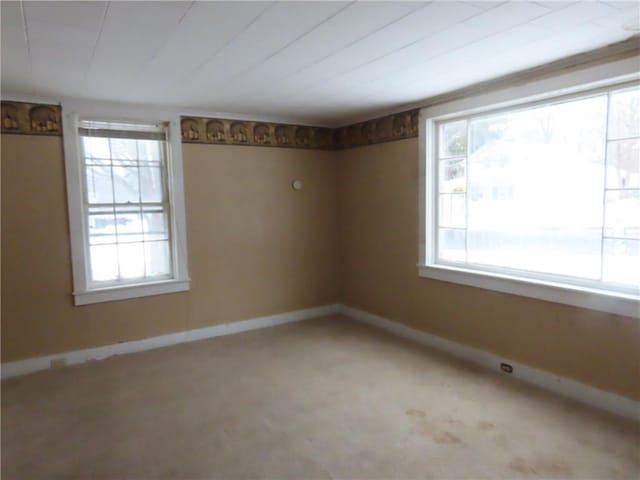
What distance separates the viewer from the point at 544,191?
3.10m

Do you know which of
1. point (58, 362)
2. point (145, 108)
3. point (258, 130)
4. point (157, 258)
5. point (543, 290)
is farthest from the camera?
point (258, 130)

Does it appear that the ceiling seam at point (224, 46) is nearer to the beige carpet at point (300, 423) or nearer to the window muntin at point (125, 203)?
the window muntin at point (125, 203)

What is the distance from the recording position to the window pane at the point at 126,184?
12.7 feet

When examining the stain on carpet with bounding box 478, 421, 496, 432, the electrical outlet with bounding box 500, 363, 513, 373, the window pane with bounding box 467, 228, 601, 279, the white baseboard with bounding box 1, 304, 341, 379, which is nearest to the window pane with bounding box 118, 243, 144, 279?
the white baseboard with bounding box 1, 304, 341, 379

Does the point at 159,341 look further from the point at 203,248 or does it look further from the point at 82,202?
the point at 82,202

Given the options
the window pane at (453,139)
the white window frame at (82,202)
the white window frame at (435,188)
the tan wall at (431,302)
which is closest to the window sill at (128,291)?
the white window frame at (82,202)

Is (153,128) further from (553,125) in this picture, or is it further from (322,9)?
(553,125)

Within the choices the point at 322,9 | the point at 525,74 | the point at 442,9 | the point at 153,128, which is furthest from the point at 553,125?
the point at 153,128

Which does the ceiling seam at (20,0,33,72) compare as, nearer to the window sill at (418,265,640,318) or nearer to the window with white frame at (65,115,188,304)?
the window with white frame at (65,115,188,304)

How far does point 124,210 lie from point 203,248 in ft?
2.59

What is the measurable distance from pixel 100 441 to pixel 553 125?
3536 millimetres

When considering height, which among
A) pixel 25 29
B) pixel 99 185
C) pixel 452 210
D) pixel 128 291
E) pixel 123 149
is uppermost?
pixel 25 29

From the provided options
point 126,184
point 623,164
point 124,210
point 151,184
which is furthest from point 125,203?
point 623,164

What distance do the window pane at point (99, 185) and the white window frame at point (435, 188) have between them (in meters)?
2.78
